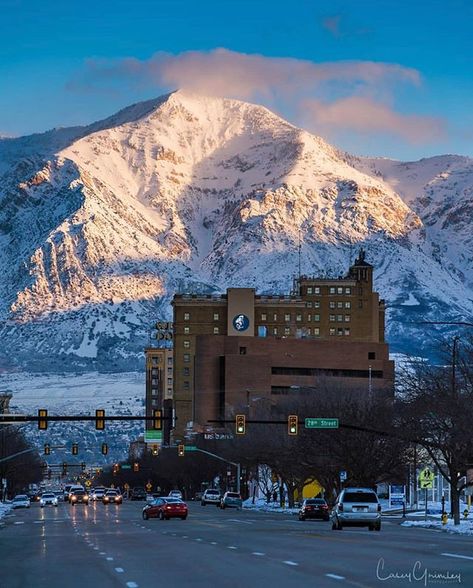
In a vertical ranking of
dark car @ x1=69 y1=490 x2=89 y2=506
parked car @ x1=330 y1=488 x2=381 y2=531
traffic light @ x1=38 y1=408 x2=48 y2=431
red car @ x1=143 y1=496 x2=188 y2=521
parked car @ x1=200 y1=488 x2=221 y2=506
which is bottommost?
dark car @ x1=69 y1=490 x2=89 y2=506

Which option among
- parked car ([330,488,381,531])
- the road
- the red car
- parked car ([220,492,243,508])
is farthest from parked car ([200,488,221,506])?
the road

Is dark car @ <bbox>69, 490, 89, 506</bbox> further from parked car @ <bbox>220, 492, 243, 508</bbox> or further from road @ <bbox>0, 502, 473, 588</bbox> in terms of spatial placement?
road @ <bbox>0, 502, 473, 588</bbox>

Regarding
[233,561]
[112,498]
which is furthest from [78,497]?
[233,561]

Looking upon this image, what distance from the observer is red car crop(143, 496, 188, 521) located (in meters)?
96.8

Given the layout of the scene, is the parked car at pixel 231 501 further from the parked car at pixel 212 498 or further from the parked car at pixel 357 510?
the parked car at pixel 357 510

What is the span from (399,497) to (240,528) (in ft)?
146

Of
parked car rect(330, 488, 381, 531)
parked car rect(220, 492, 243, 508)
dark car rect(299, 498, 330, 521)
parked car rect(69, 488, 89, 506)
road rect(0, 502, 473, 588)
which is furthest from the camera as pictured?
parked car rect(69, 488, 89, 506)

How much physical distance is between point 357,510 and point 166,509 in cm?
2559

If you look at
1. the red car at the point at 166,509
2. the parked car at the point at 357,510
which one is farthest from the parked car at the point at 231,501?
the parked car at the point at 357,510

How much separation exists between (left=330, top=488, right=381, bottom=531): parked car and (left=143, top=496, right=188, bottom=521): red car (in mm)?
22905

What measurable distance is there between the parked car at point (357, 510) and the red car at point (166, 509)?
75.1ft

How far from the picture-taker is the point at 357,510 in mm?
73938

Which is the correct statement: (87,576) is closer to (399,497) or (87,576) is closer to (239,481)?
(399,497)

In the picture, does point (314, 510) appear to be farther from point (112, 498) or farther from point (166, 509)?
point (112, 498)
